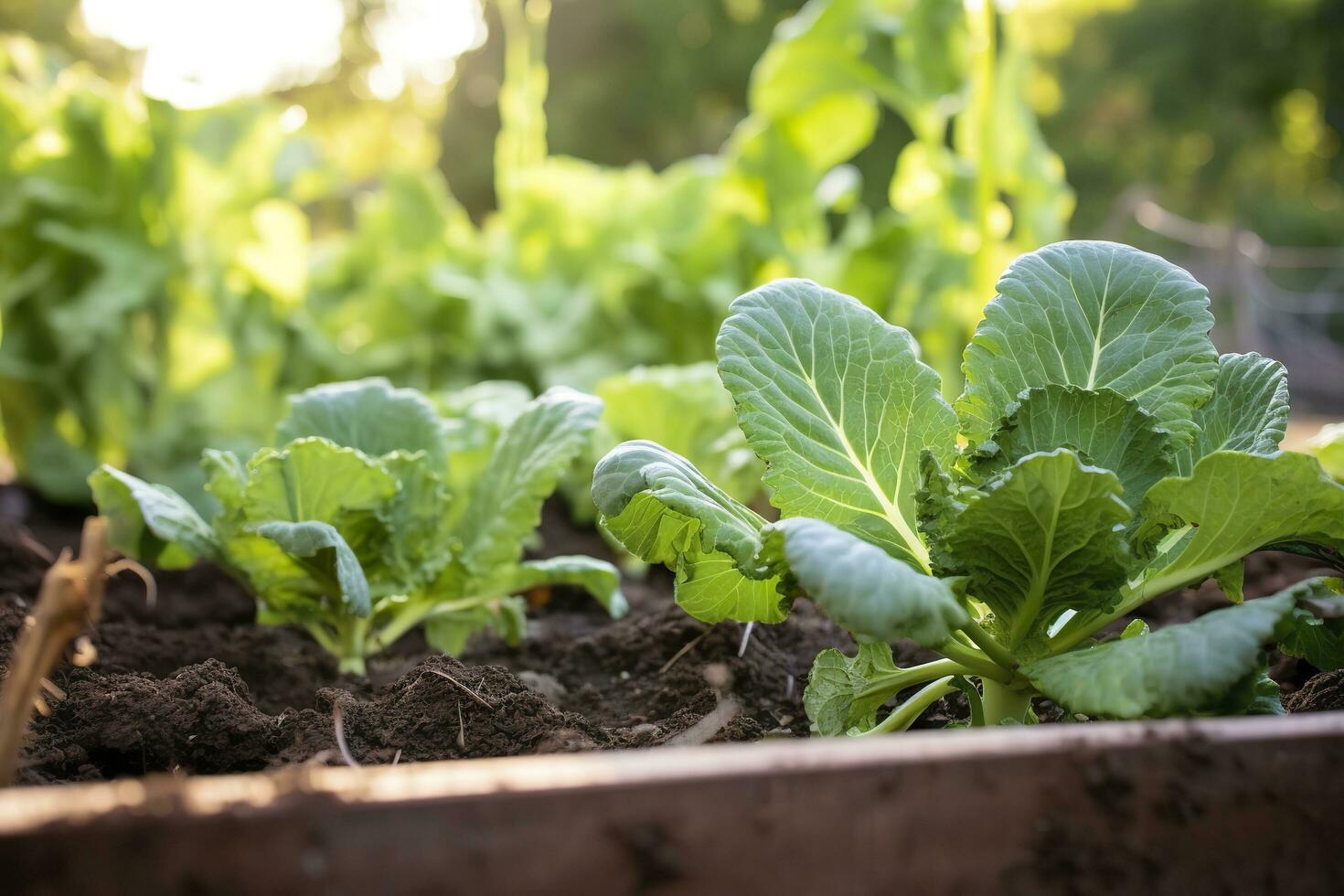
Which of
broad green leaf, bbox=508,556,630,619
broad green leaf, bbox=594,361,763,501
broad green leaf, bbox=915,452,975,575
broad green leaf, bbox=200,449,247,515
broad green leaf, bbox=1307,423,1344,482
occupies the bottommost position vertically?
broad green leaf, bbox=915,452,975,575

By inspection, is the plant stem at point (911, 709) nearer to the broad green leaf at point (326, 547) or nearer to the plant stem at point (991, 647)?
the plant stem at point (991, 647)

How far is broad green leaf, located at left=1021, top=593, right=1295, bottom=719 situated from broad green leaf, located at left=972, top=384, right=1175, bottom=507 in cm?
20

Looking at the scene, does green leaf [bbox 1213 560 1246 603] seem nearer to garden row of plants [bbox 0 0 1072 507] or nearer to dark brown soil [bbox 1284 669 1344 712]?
dark brown soil [bbox 1284 669 1344 712]

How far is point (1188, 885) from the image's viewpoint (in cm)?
90

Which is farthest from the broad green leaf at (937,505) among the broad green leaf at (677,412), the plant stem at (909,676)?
the broad green leaf at (677,412)

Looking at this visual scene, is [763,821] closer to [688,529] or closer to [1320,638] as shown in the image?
[688,529]

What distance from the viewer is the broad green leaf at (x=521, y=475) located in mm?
1577

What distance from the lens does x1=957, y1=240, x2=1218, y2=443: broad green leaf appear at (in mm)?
1233

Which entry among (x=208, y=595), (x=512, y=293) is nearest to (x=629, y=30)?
(x=512, y=293)

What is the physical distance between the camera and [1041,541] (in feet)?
3.70

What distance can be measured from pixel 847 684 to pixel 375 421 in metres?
0.96

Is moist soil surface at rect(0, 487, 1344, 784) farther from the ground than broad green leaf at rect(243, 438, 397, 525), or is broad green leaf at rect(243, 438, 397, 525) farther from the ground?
broad green leaf at rect(243, 438, 397, 525)

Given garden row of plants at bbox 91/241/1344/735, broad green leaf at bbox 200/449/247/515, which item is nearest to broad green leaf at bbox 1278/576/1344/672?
garden row of plants at bbox 91/241/1344/735

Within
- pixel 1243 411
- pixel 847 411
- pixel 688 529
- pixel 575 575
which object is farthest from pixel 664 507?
pixel 1243 411
